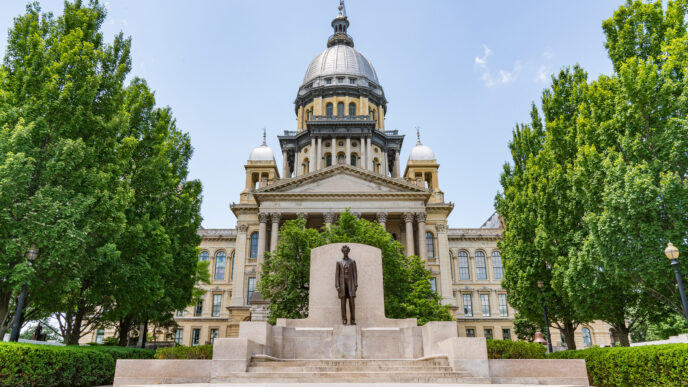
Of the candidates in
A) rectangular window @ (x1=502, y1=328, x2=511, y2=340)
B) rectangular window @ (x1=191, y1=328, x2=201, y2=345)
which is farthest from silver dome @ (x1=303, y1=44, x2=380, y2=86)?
rectangular window @ (x1=502, y1=328, x2=511, y2=340)

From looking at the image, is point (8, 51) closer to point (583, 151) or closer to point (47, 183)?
point (47, 183)

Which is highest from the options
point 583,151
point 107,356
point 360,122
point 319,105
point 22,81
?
point 319,105

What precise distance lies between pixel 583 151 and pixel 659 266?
4.64 meters

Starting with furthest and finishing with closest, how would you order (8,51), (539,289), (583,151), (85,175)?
1. (539,289)
2. (583,151)
3. (8,51)
4. (85,175)

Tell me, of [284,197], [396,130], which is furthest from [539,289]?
[396,130]

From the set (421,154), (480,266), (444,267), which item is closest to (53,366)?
(444,267)

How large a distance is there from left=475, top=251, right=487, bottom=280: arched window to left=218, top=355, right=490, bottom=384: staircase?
47.5m

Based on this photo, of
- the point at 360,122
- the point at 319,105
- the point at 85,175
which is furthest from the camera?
the point at 319,105

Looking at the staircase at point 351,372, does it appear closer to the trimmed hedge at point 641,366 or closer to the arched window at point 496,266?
the trimmed hedge at point 641,366

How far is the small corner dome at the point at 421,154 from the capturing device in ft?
206

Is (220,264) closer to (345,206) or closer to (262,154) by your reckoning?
(262,154)

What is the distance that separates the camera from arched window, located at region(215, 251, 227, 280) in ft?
184

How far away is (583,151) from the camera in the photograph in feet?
51.4

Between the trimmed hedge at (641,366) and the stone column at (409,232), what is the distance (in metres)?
29.1
